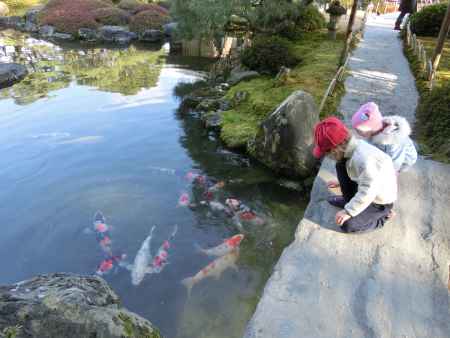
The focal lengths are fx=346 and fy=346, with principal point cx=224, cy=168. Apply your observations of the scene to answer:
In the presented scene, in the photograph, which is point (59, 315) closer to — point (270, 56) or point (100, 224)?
point (100, 224)

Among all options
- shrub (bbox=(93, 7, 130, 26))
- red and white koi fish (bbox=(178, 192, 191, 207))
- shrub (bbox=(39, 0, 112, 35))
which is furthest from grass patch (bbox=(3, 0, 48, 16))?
red and white koi fish (bbox=(178, 192, 191, 207))

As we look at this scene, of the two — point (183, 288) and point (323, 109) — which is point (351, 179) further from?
point (323, 109)

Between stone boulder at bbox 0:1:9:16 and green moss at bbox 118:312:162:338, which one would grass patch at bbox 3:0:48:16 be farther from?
green moss at bbox 118:312:162:338

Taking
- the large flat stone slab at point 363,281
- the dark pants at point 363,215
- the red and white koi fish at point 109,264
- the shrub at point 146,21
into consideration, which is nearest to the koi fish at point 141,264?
the red and white koi fish at point 109,264

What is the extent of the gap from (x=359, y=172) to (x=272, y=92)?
729 cm

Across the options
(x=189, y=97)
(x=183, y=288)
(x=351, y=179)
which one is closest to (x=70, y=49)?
(x=189, y=97)

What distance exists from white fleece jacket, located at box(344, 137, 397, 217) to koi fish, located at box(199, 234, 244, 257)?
247 cm

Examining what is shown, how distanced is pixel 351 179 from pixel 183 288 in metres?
2.89

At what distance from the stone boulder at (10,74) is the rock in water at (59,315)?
1414 centimetres

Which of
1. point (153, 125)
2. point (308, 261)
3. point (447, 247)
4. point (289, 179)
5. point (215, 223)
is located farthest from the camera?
point (153, 125)

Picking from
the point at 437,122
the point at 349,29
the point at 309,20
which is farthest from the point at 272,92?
the point at 309,20

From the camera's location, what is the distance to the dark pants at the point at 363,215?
3783mm

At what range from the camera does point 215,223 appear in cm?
644

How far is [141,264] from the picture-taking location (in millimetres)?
5477
